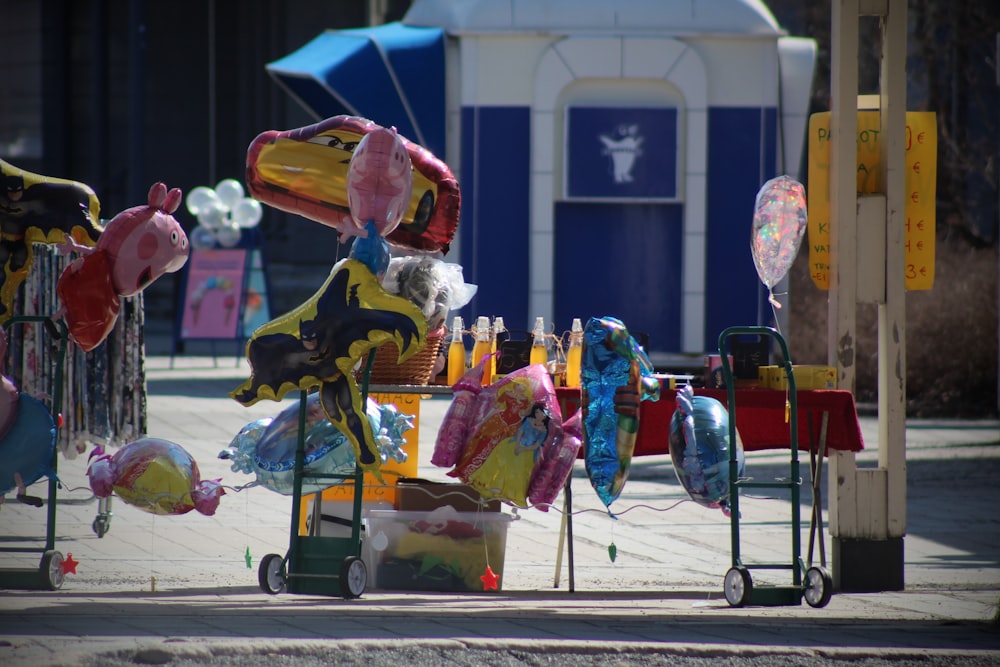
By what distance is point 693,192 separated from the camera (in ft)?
46.3

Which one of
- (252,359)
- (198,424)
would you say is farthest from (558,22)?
(252,359)

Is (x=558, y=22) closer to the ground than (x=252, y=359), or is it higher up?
higher up

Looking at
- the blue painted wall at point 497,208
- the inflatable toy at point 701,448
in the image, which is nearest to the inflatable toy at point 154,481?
the inflatable toy at point 701,448

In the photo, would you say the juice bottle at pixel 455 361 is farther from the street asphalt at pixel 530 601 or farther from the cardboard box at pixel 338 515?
the street asphalt at pixel 530 601

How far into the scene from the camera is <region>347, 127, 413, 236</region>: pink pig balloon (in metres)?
5.69

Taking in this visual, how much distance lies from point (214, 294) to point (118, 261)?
10108mm

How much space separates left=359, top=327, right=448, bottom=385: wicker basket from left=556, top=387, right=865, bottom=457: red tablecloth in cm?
60

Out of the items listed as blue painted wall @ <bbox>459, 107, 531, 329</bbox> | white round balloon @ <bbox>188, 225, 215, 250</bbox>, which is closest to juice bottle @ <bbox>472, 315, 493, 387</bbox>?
blue painted wall @ <bbox>459, 107, 531, 329</bbox>

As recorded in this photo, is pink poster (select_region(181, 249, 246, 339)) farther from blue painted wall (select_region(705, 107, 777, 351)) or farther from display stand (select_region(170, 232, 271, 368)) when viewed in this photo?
blue painted wall (select_region(705, 107, 777, 351))

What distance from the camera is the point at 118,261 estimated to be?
596cm

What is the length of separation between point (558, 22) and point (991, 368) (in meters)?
5.71

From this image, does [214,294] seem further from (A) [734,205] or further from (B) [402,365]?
(B) [402,365]

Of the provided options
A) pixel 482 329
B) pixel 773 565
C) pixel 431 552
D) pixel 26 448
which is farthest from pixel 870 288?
pixel 26 448

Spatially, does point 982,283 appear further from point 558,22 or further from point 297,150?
point 297,150
